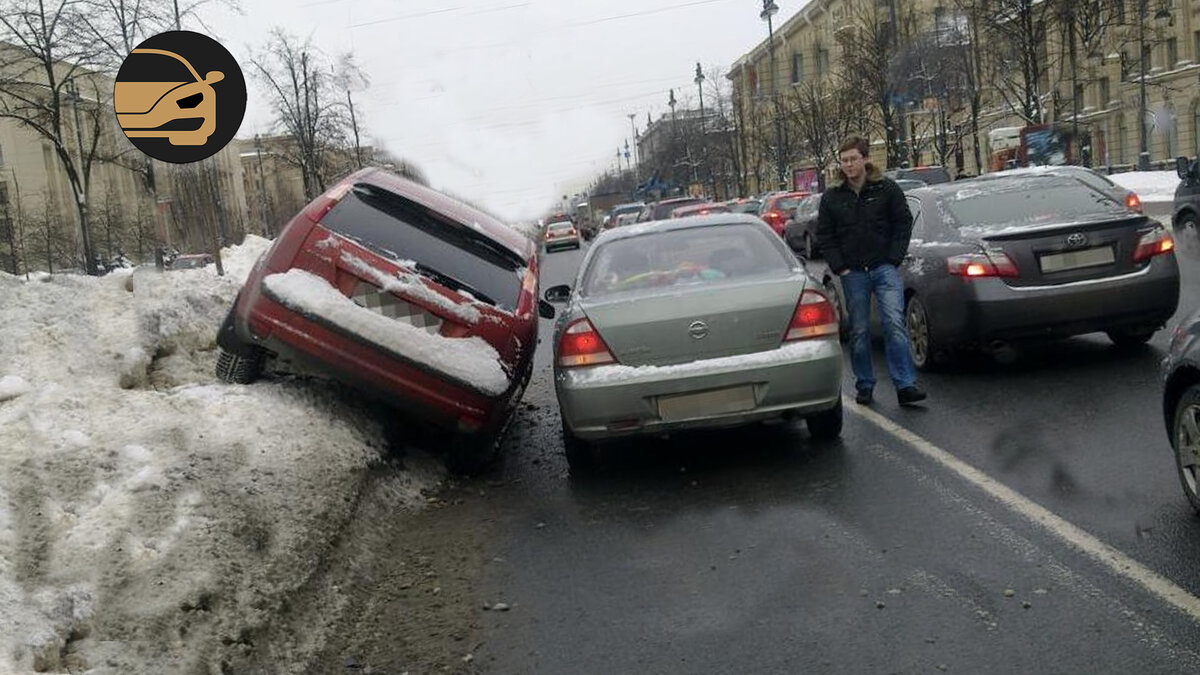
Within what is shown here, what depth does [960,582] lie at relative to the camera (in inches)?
166

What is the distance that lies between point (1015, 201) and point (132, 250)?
44786 mm

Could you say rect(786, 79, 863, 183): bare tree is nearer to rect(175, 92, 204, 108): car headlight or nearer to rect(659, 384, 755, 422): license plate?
rect(659, 384, 755, 422): license plate

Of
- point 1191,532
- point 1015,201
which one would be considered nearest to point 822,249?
point 1015,201

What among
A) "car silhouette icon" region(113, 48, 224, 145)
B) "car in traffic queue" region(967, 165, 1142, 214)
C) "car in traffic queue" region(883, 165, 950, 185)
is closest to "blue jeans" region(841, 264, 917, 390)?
"car in traffic queue" region(967, 165, 1142, 214)

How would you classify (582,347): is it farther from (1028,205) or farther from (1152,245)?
(1152,245)

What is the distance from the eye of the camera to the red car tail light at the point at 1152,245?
7.85 meters

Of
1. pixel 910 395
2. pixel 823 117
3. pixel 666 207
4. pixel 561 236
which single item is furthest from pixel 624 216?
pixel 910 395

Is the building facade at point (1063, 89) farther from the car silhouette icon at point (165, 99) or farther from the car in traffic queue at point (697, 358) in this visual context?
the car silhouette icon at point (165, 99)

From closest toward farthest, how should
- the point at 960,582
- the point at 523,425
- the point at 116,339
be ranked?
the point at 960,582
the point at 116,339
the point at 523,425

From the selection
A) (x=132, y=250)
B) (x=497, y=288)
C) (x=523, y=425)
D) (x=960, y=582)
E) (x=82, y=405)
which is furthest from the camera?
(x=132, y=250)

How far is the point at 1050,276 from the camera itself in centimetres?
776

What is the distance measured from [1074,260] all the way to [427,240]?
460 centimetres

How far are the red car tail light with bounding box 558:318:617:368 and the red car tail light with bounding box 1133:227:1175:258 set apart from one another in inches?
169

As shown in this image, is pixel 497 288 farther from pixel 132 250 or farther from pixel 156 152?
pixel 132 250
